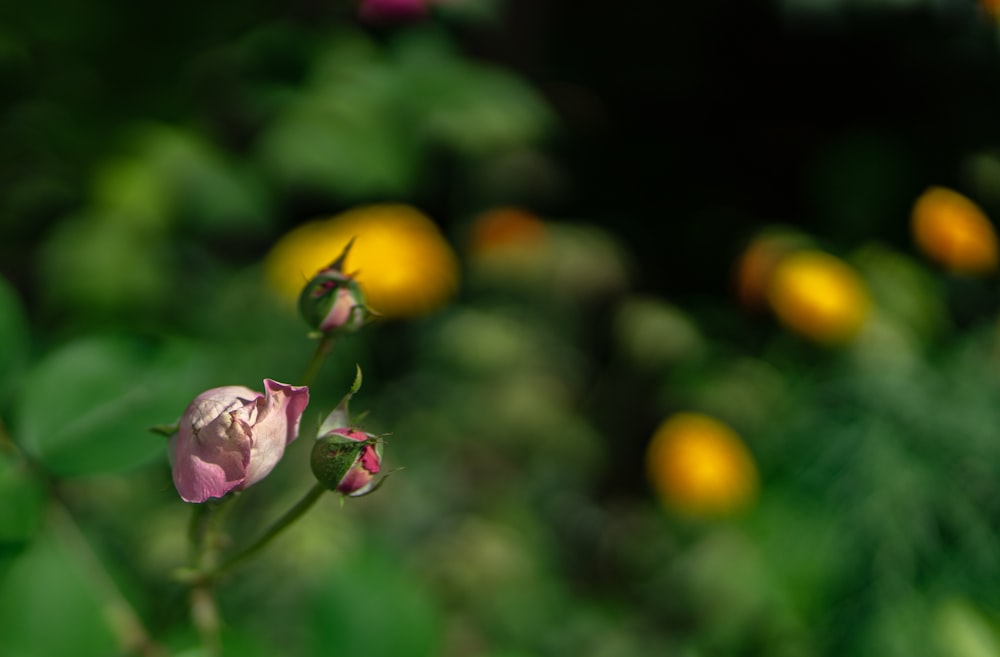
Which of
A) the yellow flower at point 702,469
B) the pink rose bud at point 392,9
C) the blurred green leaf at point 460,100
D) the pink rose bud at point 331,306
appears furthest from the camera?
the blurred green leaf at point 460,100

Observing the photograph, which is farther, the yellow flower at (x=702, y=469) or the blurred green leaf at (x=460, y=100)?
the blurred green leaf at (x=460, y=100)

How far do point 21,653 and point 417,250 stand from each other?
48.1 inches

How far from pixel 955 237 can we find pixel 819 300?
10.0 inches

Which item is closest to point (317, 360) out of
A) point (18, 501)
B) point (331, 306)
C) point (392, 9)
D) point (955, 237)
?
point (331, 306)

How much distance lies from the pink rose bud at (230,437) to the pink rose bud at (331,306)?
0.11 m

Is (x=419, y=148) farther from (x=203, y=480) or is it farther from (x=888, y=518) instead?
(x=203, y=480)

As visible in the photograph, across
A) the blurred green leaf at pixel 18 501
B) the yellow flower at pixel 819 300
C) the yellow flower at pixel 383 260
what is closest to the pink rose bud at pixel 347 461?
the blurred green leaf at pixel 18 501

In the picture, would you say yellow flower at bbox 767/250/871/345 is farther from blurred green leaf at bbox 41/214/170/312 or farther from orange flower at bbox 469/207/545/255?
blurred green leaf at bbox 41/214/170/312

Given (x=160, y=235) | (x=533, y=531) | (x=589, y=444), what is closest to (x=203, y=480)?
(x=533, y=531)

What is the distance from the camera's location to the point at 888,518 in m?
1.32

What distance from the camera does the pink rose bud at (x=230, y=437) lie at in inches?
14.4

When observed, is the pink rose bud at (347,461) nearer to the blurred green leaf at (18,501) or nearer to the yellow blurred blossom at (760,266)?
the blurred green leaf at (18,501)

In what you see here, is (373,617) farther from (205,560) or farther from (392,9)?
(392,9)

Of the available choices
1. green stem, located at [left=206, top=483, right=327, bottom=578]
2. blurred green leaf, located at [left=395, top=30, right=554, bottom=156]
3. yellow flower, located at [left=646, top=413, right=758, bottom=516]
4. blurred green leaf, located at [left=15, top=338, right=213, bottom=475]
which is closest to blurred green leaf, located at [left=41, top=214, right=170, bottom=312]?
blurred green leaf, located at [left=395, top=30, right=554, bottom=156]
